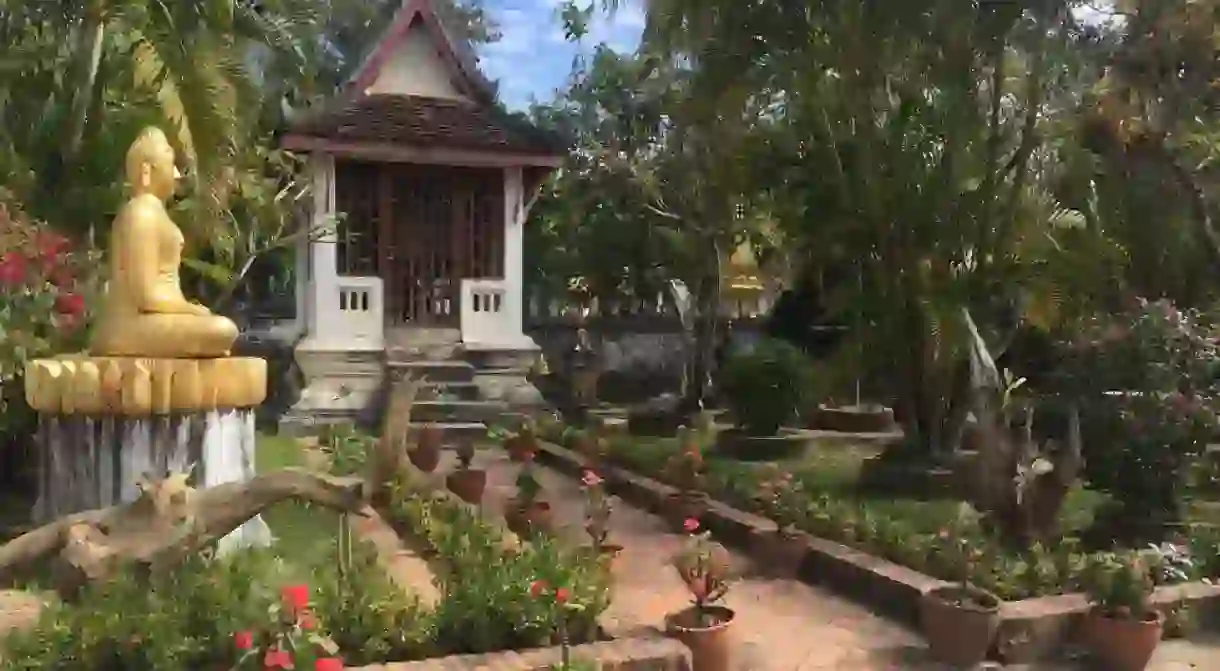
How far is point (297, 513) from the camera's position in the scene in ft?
29.8

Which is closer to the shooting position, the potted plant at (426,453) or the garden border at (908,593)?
the garden border at (908,593)

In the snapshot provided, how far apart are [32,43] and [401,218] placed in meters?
6.56

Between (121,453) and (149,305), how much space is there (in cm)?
88

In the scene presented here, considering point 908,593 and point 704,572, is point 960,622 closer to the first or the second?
point 908,593

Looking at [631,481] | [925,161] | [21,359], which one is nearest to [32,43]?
[21,359]

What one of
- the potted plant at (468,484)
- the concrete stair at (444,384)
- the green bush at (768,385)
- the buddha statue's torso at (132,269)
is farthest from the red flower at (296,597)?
the concrete stair at (444,384)

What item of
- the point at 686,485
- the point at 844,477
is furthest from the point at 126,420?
the point at 844,477

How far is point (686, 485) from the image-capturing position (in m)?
10.2

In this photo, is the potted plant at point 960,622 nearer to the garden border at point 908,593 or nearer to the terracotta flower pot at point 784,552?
the garden border at point 908,593

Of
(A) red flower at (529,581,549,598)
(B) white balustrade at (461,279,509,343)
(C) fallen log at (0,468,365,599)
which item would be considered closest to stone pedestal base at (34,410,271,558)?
(C) fallen log at (0,468,365,599)

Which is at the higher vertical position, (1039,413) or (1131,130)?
(1131,130)

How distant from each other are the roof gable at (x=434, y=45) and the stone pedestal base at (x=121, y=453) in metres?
10.7

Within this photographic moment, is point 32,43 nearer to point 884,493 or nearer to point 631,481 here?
point 631,481

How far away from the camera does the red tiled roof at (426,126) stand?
15375 mm
